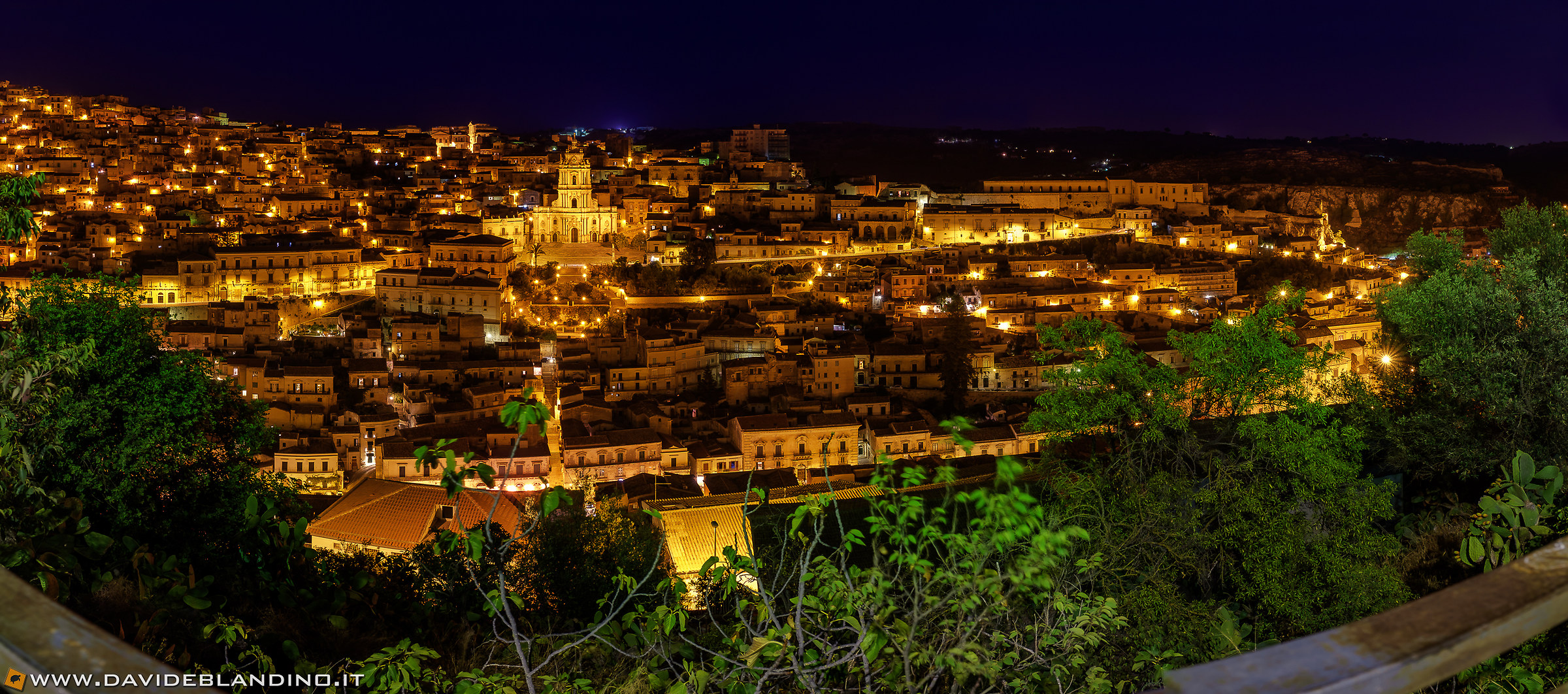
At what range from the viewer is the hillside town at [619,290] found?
1691cm

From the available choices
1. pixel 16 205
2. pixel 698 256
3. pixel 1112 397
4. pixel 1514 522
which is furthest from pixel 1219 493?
pixel 698 256

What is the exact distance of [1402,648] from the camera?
807mm

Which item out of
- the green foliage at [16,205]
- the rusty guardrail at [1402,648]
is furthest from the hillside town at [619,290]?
the rusty guardrail at [1402,648]

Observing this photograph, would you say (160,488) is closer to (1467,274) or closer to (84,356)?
(84,356)

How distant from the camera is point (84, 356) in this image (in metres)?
3.19

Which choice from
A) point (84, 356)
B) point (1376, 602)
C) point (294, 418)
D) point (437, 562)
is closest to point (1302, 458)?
point (1376, 602)

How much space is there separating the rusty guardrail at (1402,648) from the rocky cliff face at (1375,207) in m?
48.8

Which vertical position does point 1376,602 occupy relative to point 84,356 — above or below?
below

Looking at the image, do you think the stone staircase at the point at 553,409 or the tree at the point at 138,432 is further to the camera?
the stone staircase at the point at 553,409

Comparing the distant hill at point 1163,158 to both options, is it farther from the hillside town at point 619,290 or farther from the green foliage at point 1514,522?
the green foliage at point 1514,522

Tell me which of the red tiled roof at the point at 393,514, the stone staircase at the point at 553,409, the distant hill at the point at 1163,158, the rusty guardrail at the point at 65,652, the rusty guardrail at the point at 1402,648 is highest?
the distant hill at the point at 1163,158

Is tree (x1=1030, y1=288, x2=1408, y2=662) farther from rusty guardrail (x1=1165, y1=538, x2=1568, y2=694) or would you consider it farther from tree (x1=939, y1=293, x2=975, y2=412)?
tree (x1=939, y1=293, x2=975, y2=412)

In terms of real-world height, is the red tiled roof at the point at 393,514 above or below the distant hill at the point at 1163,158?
below

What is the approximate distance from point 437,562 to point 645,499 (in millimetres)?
6899
